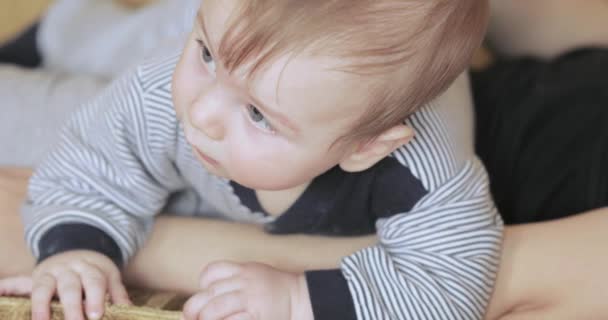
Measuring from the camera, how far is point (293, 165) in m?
0.55

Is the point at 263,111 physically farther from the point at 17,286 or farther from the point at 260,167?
the point at 17,286

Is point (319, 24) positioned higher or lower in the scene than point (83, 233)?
higher

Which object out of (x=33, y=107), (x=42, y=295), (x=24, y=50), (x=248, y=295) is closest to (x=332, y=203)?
(x=248, y=295)

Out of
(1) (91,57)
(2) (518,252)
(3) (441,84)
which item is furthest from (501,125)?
(1) (91,57)

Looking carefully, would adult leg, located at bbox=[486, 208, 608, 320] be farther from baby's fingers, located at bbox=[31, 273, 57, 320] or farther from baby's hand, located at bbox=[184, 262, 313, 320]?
baby's fingers, located at bbox=[31, 273, 57, 320]

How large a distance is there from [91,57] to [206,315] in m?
0.53

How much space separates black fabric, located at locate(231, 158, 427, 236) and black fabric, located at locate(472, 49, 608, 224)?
0.18 metres

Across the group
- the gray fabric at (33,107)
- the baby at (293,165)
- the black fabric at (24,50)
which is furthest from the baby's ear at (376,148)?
the black fabric at (24,50)

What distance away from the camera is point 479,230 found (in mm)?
652

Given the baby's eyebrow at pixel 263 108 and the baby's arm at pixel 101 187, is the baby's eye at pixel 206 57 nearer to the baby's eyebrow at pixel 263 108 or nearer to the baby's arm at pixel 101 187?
the baby's eyebrow at pixel 263 108

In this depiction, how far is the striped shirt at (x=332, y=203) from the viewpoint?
2.06ft

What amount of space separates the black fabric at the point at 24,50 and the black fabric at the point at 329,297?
0.60 meters

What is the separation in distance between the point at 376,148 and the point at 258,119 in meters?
0.10

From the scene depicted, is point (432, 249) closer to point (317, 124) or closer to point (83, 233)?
point (317, 124)
